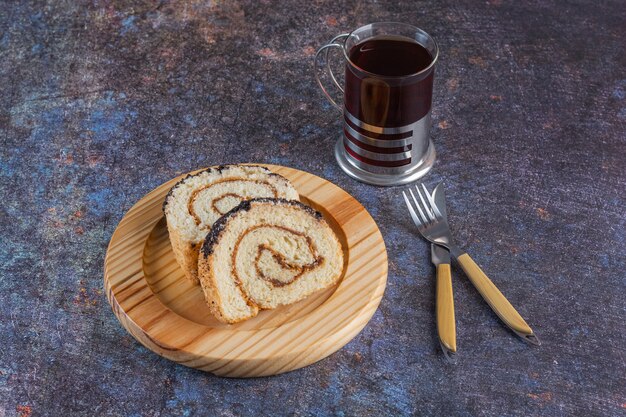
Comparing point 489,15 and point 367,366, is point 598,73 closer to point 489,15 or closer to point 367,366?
point 489,15

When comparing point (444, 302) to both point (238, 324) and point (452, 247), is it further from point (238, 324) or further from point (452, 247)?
point (238, 324)

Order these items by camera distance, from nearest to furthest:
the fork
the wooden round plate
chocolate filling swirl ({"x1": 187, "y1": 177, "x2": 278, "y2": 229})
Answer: the wooden round plate < the fork < chocolate filling swirl ({"x1": 187, "y1": 177, "x2": 278, "y2": 229})

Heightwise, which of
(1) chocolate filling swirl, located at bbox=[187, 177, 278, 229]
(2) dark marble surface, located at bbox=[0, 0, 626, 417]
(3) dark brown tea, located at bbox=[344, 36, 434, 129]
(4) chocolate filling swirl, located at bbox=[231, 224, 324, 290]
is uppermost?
(3) dark brown tea, located at bbox=[344, 36, 434, 129]

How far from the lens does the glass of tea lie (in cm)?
171

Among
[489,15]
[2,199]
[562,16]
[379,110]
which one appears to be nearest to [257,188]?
[379,110]

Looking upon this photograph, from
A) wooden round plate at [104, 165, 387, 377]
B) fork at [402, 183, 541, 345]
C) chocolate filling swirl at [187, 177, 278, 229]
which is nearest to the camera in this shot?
wooden round plate at [104, 165, 387, 377]

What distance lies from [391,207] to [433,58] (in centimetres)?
35

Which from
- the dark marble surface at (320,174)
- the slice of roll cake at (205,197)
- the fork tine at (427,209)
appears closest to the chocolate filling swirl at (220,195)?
the slice of roll cake at (205,197)

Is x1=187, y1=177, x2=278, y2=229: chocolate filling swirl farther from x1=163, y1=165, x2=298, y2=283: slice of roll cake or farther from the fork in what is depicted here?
the fork

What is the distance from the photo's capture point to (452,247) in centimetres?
169

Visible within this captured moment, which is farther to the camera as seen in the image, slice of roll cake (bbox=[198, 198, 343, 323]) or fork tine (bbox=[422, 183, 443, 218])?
fork tine (bbox=[422, 183, 443, 218])

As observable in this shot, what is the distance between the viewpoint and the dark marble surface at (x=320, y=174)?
57.8 inches

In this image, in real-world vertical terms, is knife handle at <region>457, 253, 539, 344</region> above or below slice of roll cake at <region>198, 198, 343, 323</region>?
below

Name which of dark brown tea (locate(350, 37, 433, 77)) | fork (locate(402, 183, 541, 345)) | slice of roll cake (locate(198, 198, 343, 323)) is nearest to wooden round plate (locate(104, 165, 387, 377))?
slice of roll cake (locate(198, 198, 343, 323))
